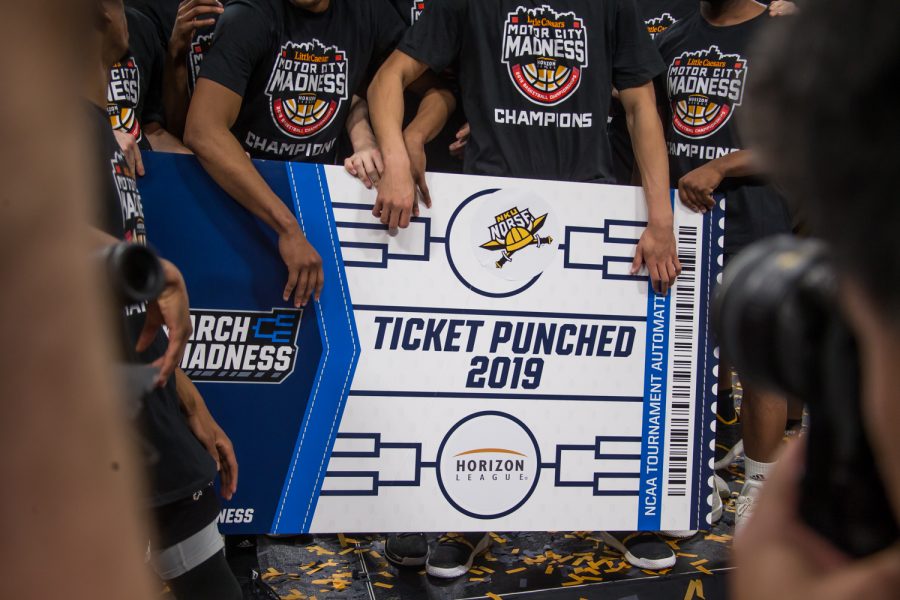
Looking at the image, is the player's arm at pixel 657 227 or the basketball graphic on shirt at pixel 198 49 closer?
the player's arm at pixel 657 227

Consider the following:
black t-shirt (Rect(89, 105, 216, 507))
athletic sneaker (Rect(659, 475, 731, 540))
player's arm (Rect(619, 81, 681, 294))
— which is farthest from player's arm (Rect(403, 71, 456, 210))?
athletic sneaker (Rect(659, 475, 731, 540))

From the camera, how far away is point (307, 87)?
8.08ft

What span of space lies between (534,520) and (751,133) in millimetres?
2113

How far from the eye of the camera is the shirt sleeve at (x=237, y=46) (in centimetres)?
222

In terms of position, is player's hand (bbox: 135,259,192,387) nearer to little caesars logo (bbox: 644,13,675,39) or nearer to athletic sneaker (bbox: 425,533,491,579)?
athletic sneaker (bbox: 425,533,491,579)

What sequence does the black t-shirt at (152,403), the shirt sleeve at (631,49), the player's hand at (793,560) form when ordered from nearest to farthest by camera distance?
1. the player's hand at (793,560)
2. the black t-shirt at (152,403)
3. the shirt sleeve at (631,49)

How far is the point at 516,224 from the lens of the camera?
7.53ft

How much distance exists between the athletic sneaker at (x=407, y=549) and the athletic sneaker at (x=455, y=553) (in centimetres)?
3

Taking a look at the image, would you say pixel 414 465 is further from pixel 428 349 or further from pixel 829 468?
pixel 829 468

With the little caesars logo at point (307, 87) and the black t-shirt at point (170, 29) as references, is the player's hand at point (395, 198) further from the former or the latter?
the black t-shirt at point (170, 29)

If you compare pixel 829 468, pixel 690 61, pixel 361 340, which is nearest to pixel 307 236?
pixel 361 340

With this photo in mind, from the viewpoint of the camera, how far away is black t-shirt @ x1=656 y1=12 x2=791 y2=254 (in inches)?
110

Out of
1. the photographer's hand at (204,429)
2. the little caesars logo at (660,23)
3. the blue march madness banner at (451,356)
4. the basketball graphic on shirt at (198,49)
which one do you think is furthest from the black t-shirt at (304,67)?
the little caesars logo at (660,23)

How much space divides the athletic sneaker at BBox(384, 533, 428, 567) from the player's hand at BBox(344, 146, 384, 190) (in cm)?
110
